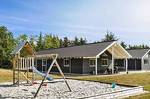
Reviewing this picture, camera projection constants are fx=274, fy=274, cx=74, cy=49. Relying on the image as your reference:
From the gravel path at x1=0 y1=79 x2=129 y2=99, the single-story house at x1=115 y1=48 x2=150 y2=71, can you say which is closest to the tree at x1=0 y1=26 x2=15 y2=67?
the single-story house at x1=115 y1=48 x2=150 y2=71

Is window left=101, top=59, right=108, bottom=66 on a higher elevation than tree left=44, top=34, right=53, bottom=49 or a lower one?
lower

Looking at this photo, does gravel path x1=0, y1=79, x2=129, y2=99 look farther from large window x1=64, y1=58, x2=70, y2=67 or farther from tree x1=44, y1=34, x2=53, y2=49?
tree x1=44, y1=34, x2=53, y2=49

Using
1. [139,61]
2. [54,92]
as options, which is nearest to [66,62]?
[139,61]

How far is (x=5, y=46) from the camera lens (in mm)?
55719

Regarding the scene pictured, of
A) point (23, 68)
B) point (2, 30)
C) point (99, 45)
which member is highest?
point (2, 30)

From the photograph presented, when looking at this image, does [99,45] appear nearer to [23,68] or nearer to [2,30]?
[23,68]

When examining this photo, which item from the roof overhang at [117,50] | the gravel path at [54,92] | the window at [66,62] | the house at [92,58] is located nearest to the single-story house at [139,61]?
the roof overhang at [117,50]

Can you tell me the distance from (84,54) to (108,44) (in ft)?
11.4

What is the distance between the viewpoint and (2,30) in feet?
187

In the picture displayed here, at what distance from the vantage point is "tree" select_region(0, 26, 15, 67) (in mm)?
54438

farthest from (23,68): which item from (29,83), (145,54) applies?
(145,54)

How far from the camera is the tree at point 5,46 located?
179 feet

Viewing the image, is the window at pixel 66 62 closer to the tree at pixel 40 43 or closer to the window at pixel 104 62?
the window at pixel 104 62

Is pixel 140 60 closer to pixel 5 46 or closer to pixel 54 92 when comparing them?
pixel 5 46
